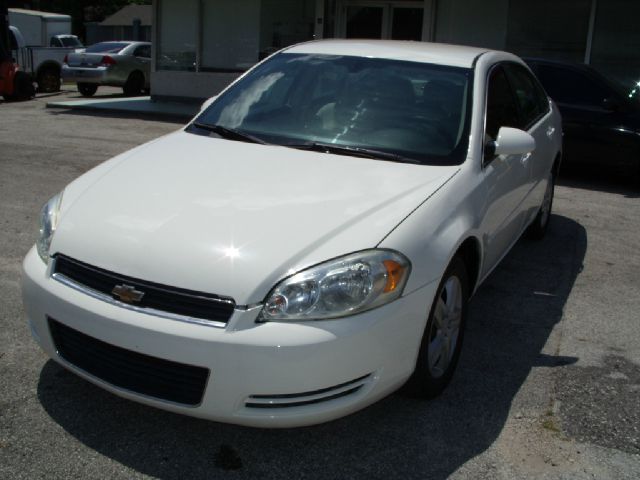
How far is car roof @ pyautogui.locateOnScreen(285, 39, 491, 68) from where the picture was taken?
452 cm

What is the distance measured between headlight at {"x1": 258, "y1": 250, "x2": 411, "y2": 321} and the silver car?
61.5 feet

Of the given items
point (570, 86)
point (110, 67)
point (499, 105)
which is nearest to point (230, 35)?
point (110, 67)

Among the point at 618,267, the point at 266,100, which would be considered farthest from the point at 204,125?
the point at 618,267

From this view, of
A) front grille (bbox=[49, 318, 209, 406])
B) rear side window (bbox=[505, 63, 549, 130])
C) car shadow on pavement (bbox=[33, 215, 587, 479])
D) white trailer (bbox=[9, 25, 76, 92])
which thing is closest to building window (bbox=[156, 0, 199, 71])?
white trailer (bbox=[9, 25, 76, 92])

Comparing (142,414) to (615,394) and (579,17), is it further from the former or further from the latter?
(579,17)

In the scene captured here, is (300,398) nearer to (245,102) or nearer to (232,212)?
(232,212)

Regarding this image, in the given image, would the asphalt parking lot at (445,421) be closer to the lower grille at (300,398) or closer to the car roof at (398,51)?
the lower grille at (300,398)

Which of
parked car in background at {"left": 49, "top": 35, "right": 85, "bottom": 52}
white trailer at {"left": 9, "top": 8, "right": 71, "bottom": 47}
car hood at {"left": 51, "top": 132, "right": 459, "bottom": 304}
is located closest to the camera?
car hood at {"left": 51, "top": 132, "right": 459, "bottom": 304}

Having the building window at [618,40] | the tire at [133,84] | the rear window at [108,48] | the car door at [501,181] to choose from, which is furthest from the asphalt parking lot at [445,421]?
the rear window at [108,48]

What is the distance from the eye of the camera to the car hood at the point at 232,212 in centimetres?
285

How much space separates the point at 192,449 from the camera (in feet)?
10.0

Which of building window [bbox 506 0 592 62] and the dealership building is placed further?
building window [bbox 506 0 592 62]

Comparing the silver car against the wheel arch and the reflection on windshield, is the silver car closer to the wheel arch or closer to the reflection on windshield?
the reflection on windshield

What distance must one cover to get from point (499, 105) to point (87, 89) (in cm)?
1832
